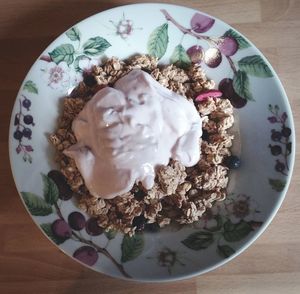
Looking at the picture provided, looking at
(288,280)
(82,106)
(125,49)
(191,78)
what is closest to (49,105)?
(82,106)

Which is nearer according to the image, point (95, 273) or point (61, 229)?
point (61, 229)

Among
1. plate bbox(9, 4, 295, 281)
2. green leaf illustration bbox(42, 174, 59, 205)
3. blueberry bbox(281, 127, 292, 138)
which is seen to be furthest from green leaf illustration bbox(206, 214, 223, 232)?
green leaf illustration bbox(42, 174, 59, 205)

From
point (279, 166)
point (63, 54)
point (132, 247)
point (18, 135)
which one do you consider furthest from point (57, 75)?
point (279, 166)

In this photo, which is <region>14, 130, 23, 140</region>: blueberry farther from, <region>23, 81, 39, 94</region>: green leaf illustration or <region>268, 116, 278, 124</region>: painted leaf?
<region>268, 116, 278, 124</region>: painted leaf

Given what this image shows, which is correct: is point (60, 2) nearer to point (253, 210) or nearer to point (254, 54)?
point (254, 54)

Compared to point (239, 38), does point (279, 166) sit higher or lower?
lower

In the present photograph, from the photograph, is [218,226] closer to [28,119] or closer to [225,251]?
[225,251]

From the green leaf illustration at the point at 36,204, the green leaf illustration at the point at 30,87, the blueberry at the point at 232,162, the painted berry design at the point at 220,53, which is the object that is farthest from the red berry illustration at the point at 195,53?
the green leaf illustration at the point at 36,204
